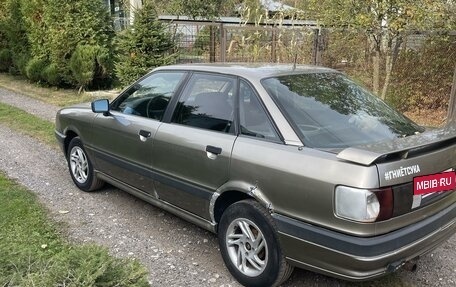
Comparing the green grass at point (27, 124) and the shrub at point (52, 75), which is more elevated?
the shrub at point (52, 75)

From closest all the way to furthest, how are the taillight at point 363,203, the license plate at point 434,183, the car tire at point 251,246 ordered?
the taillight at point 363,203
the license plate at point 434,183
the car tire at point 251,246

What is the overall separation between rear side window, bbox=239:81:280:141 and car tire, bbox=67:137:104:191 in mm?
2418

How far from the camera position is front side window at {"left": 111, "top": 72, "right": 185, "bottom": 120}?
13.6 feet

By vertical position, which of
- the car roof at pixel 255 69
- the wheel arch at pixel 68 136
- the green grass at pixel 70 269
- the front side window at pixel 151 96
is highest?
the car roof at pixel 255 69

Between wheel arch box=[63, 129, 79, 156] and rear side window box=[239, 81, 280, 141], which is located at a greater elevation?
rear side window box=[239, 81, 280, 141]

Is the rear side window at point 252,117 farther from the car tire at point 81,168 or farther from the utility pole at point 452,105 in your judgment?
the utility pole at point 452,105

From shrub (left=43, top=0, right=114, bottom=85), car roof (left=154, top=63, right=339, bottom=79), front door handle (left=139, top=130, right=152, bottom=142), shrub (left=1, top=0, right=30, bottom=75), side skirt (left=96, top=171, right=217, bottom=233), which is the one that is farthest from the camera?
shrub (left=1, top=0, right=30, bottom=75)

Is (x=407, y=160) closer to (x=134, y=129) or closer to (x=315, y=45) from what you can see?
(x=134, y=129)

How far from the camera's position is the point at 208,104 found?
12.3ft

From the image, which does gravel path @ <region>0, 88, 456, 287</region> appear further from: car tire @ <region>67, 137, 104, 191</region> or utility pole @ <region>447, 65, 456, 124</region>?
utility pole @ <region>447, 65, 456, 124</region>

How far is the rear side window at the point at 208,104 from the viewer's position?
3561 millimetres

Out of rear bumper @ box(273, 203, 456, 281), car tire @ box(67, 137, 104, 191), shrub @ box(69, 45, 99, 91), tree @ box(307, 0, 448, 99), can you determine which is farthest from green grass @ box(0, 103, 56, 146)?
rear bumper @ box(273, 203, 456, 281)

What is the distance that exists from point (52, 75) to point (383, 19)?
9093 millimetres

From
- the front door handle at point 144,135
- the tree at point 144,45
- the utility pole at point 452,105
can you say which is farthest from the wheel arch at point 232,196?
the tree at point 144,45
